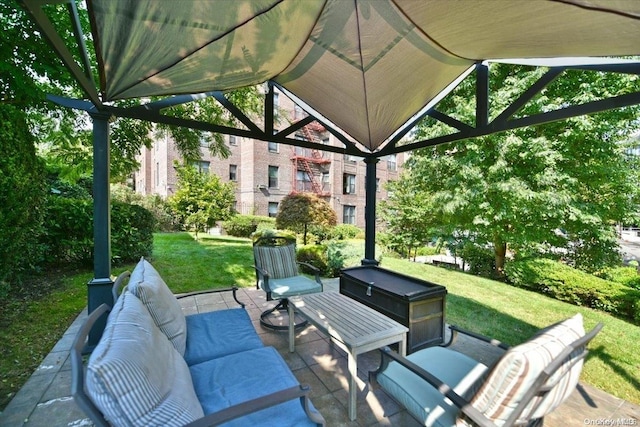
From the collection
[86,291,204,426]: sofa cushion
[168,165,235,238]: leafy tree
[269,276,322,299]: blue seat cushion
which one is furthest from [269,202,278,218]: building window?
[86,291,204,426]: sofa cushion

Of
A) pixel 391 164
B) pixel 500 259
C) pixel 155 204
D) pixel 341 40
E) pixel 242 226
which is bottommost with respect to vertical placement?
pixel 500 259

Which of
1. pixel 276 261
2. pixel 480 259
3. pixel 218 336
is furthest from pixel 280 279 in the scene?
pixel 480 259

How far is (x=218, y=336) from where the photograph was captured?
2.57 metres

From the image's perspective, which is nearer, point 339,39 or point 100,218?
point 339,39

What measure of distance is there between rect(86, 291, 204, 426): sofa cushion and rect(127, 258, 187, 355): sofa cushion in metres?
0.43

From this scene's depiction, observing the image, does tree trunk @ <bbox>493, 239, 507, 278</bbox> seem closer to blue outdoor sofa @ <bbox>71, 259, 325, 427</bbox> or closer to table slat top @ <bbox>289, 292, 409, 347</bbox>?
table slat top @ <bbox>289, 292, 409, 347</bbox>

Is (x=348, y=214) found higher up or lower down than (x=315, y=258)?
higher up

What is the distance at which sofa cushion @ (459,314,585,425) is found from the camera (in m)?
1.35

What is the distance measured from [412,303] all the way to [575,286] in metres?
5.14

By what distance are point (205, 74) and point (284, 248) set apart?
2659 mm

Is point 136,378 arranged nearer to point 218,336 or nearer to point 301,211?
point 218,336

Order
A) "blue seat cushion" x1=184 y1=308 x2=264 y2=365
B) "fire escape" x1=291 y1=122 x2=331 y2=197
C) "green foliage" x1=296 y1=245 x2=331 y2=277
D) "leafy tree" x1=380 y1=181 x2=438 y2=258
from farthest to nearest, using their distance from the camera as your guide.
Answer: "fire escape" x1=291 y1=122 x2=331 y2=197, "leafy tree" x1=380 y1=181 x2=438 y2=258, "green foliage" x1=296 y1=245 x2=331 y2=277, "blue seat cushion" x1=184 y1=308 x2=264 y2=365

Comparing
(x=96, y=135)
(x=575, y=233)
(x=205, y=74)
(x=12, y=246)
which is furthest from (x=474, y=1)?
(x=575, y=233)

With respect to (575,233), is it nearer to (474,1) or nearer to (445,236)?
(445,236)
